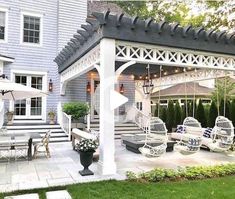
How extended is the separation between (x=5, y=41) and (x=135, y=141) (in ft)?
26.1

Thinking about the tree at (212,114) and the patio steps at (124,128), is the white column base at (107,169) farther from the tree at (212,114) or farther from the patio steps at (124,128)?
the tree at (212,114)

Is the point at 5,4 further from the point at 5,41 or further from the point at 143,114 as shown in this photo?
the point at 143,114

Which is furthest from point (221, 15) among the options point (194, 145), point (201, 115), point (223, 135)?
point (194, 145)

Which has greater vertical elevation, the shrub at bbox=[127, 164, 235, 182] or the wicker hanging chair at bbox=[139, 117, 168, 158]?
the wicker hanging chair at bbox=[139, 117, 168, 158]

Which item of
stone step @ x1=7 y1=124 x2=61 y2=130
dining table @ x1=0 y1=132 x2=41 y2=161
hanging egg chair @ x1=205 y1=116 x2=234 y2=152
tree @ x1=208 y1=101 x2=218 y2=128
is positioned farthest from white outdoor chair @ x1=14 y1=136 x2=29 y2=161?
tree @ x1=208 y1=101 x2=218 y2=128

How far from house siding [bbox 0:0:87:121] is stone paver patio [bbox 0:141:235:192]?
4.95m

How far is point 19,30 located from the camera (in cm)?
1297

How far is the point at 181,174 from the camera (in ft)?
20.2

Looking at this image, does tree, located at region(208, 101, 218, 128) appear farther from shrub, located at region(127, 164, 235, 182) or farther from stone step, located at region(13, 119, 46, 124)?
stone step, located at region(13, 119, 46, 124)

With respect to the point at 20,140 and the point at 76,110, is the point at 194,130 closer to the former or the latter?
the point at 76,110

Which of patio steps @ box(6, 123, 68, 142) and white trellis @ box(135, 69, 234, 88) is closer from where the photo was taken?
white trellis @ box(135, 69, 234, 88)

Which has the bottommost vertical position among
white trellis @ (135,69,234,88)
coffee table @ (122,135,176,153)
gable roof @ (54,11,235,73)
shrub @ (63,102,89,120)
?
coffee table @ (122,135,176,153)

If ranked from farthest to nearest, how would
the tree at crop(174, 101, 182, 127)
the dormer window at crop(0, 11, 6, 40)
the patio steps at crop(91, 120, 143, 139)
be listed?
the tree at crop(174, 101, 182, 127)
the patio steps at crop(91, 120, 143, 139)
the dormer window at crop(0, 11, 6, 40)

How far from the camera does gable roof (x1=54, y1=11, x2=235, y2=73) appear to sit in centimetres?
652
